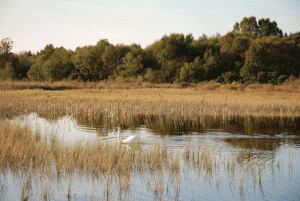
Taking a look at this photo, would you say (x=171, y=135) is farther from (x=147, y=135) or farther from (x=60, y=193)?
(x=60, y=193)

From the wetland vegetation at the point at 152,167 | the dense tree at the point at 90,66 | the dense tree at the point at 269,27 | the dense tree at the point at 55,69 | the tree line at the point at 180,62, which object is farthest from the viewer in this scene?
the dense tree at the point at 269,27

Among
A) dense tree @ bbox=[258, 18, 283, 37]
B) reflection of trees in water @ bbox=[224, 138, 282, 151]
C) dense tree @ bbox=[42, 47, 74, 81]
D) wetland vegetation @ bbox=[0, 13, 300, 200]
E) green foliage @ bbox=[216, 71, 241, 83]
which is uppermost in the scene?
dense tree @ bbox=[258, 18, 283, 37]

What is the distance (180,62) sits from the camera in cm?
6028

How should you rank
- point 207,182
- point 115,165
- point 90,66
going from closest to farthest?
1. point 207,182
2. point 115,165
3. point 90,66

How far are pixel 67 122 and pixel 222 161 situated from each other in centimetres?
1169

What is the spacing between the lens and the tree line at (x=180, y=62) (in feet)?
186

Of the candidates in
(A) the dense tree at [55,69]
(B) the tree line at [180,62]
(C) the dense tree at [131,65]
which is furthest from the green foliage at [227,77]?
(A) the dense tree at [55,69]

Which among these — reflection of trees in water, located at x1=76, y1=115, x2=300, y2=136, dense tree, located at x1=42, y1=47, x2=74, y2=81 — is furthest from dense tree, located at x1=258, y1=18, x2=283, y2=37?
reflection of trees in water, located at x1=76, y1=115, x2=300, y2=136

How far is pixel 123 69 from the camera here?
6366 centimetres

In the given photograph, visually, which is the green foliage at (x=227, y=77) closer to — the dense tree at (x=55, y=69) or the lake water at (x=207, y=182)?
the dense tree at (x=55, y=69)

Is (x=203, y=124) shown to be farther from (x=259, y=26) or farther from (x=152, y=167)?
(x=259, y=26)

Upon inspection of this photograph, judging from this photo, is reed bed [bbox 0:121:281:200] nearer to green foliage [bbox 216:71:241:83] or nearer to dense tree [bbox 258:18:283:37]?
green foliage [bbox 216:71:241:83]

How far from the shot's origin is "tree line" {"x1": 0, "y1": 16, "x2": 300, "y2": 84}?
56.6 metres

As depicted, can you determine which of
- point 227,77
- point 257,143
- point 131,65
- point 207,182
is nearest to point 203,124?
point 257,143
